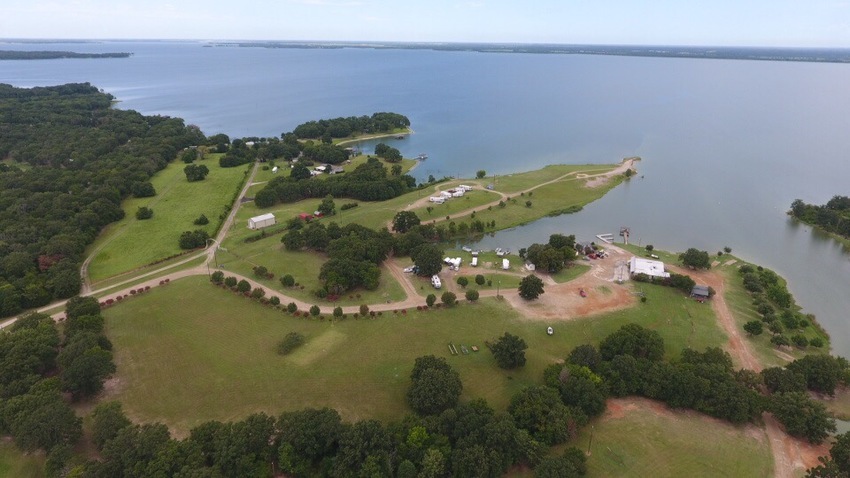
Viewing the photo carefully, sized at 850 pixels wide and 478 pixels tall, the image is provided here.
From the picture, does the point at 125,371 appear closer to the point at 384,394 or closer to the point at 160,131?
the point at 384,394

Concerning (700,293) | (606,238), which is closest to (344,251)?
(606,238)

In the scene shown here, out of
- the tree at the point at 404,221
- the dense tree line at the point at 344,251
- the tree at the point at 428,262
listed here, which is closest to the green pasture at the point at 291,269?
the dense tree line at the point at 344,251

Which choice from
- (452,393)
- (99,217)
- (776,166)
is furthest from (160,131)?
(776,166)

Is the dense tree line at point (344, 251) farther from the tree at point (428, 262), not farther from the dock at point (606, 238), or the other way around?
the dock at point (606, 238)

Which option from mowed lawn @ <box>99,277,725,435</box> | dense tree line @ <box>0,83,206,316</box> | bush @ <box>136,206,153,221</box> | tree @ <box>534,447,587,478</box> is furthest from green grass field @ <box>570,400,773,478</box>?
bush @ <box>136,206,153,221</box>

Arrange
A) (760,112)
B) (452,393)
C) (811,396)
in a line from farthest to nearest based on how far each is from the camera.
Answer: (760,112)
(811,396)
(452,393)
